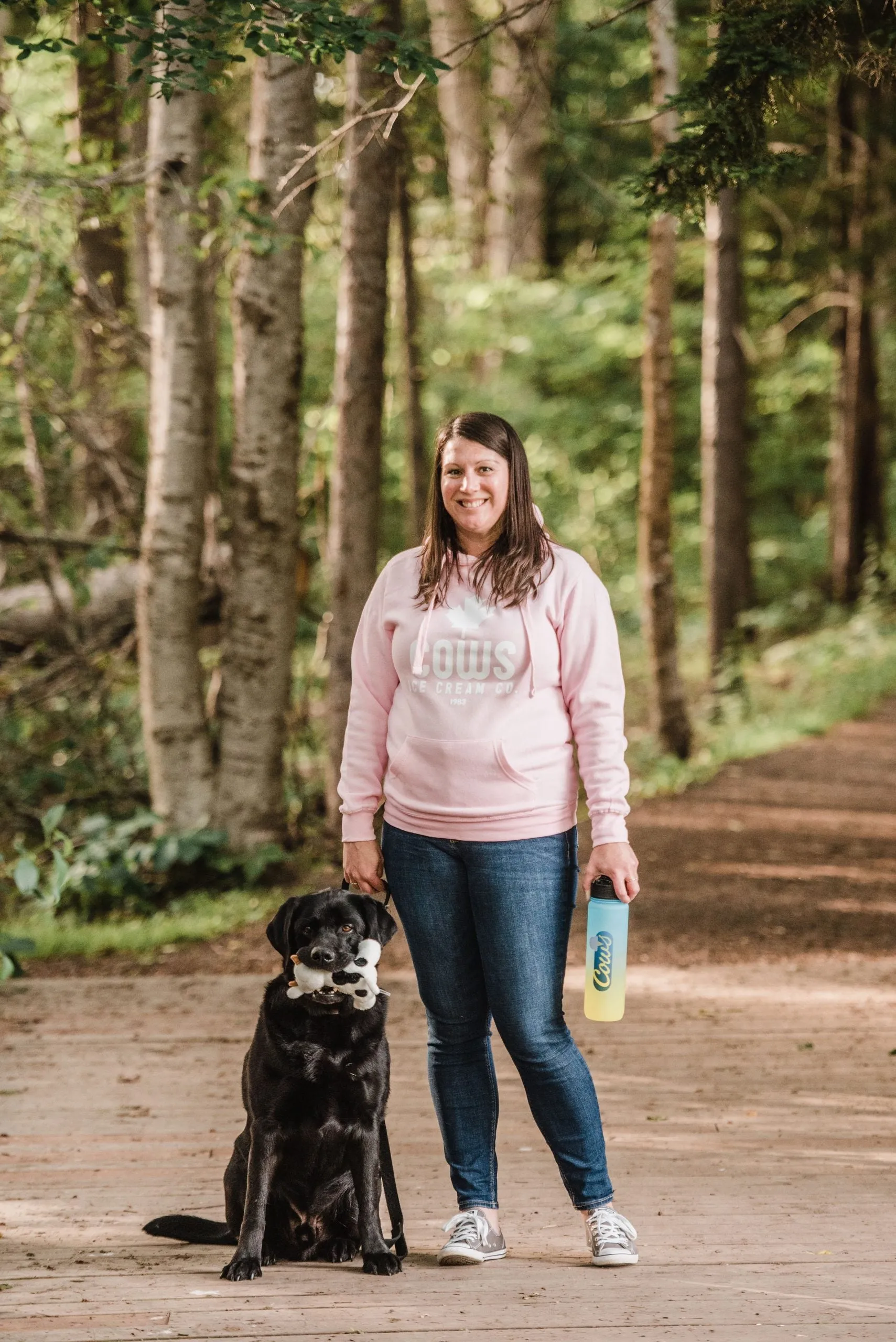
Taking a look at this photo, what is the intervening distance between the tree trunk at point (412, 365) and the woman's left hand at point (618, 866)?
8235 millimetres

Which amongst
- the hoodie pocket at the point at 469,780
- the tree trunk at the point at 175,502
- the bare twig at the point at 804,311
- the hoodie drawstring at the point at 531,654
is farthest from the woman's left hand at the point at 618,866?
the bare twig at the point at 804,311

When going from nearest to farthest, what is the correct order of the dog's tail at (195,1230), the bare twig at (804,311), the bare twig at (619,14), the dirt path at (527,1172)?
the dirt path at (527,1172), the dog's tail at (195,1230), the bare twig at (619,14), the bare twig at (804,311)

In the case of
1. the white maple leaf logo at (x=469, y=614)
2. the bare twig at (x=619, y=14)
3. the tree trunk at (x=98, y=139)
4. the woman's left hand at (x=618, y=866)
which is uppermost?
the tree trunk at (x=98, y=139)

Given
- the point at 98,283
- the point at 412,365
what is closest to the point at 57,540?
the point at 98,283

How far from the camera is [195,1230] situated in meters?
3.59

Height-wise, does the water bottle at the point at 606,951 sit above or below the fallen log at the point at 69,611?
below

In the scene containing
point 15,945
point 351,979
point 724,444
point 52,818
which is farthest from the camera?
point 724,444

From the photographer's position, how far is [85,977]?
22.7 ft

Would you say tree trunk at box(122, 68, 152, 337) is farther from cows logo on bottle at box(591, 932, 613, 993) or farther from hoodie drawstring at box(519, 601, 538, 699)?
cows logo on bottle at box(591, 932, 613, 993)

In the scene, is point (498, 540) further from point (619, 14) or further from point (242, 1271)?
point (619, 14)

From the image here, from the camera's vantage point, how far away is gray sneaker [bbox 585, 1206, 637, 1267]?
337 centimetres

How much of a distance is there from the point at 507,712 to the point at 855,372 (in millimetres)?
17993

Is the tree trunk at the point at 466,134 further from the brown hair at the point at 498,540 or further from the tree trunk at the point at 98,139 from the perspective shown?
the brown hair at the point at 498,540

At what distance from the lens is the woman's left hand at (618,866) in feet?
10.7
